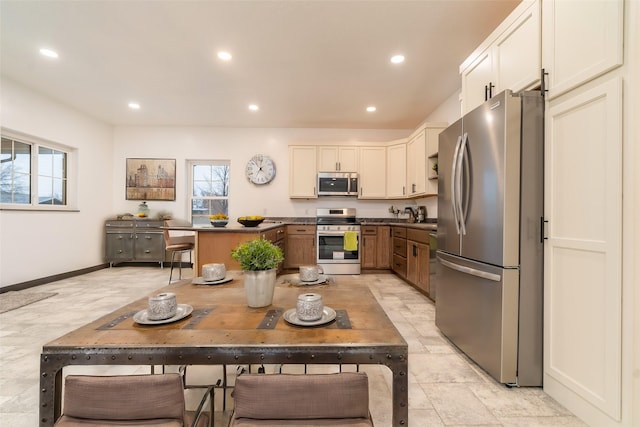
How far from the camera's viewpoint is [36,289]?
3.73 meters

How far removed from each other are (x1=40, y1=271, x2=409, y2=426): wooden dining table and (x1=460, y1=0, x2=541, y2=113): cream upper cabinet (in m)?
1.83

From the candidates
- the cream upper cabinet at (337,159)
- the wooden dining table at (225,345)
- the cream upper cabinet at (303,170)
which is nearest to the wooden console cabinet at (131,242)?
the cream upper cabinet at (303,170)

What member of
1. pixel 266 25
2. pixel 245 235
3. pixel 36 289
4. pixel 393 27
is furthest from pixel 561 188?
pixel 36 289

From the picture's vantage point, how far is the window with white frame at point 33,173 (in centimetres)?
368

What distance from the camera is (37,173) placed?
13.4 feet

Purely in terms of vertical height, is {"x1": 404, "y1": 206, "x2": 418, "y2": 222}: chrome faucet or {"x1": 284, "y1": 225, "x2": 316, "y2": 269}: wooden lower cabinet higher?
{"x1": 404, "y1": 206, "x2": 418, "y2": 222}: chrome faucet

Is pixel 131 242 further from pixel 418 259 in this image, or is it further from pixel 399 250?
pixel 418 259

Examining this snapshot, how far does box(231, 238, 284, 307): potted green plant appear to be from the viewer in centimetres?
109

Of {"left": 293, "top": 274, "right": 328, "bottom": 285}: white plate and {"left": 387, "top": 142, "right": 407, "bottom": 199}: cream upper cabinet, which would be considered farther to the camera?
{"left": 387, "top": 142, "right": 407, "bottom": 199}: cream upper cabinet

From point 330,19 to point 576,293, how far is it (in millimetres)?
2615

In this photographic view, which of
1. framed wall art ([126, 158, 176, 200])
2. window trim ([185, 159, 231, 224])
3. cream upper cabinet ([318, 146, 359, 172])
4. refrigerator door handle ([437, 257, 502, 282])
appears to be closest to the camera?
refrigerator door handle ([437, 257, 502, 282])

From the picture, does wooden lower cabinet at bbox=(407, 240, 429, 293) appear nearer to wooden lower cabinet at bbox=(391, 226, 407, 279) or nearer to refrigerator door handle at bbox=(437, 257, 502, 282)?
wooden lower cabinet at bbox=(391, 226, 407, 279)

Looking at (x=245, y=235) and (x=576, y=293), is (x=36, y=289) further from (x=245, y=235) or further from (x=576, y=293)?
(x=576, y=293)

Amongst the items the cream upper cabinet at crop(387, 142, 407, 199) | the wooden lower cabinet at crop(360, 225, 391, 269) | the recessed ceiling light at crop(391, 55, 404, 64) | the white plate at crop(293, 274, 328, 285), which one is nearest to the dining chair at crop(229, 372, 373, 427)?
the white plate at crop(293, 274, 328, 285)
